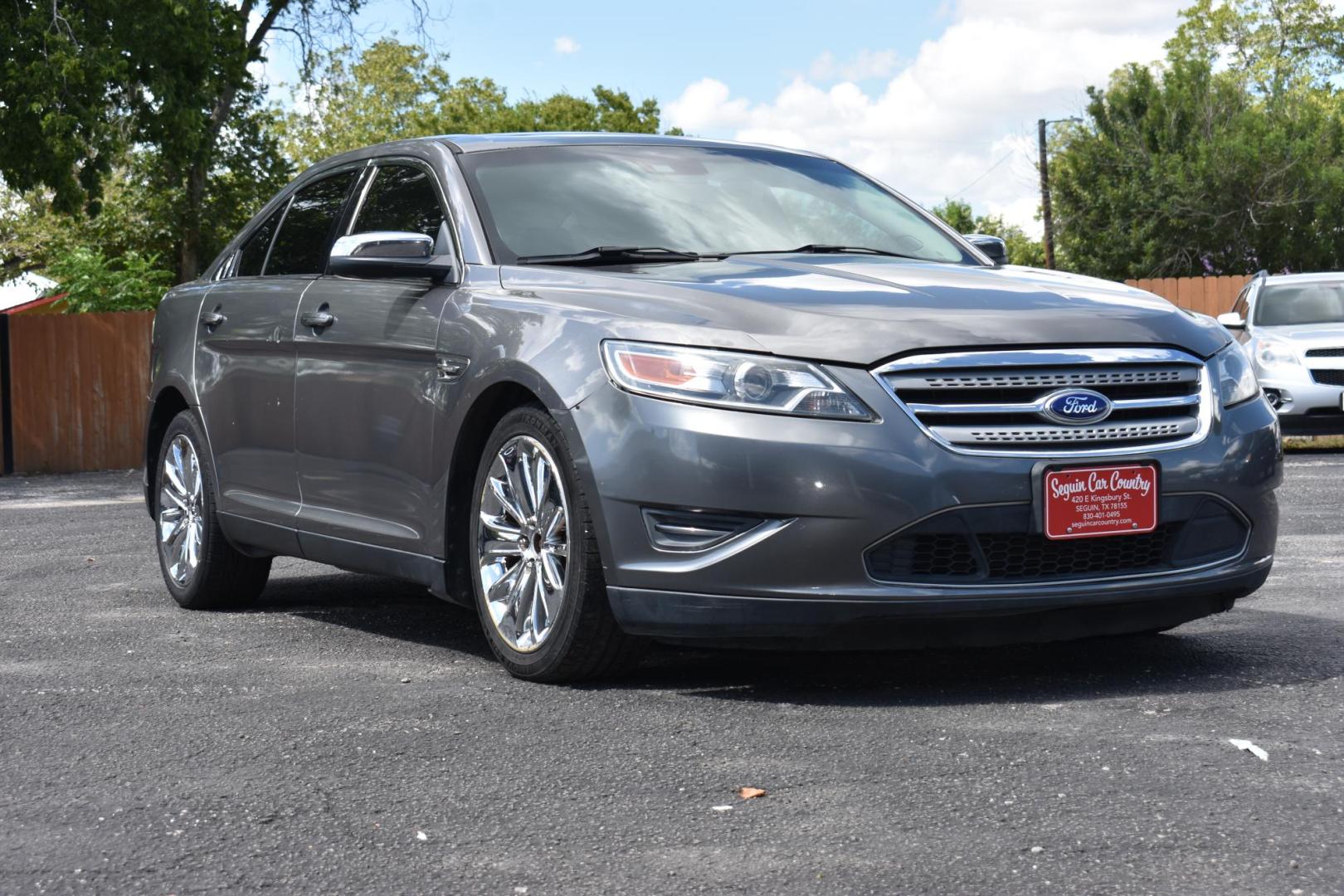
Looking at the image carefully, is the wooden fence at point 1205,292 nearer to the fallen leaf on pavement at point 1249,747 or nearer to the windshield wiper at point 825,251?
the windshield wiper at point 825,251

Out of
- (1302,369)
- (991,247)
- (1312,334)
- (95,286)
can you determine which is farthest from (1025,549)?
(95,286)

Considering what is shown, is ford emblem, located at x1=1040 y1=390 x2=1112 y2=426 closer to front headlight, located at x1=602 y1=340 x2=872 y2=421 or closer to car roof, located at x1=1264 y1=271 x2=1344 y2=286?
front headlight, located at x1=602 y1=340 x2=872 y2=421

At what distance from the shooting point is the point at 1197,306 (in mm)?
32688

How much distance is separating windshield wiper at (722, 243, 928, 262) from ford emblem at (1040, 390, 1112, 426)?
134 cm

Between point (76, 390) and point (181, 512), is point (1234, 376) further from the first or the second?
point (76, 390)

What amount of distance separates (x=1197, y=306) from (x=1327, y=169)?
1654 centimetres

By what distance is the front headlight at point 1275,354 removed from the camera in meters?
16.2

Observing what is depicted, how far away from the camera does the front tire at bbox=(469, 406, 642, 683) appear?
5.06 metres

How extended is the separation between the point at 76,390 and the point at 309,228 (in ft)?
44.8

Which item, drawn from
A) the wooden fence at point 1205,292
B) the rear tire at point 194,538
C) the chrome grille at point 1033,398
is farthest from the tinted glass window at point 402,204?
the wooden fence at point 1205,292

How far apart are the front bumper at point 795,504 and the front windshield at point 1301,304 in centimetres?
1298

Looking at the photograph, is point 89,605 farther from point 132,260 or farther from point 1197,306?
point 1197,306

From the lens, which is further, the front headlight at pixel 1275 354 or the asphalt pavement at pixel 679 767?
the front headlight at pixel 1275 354

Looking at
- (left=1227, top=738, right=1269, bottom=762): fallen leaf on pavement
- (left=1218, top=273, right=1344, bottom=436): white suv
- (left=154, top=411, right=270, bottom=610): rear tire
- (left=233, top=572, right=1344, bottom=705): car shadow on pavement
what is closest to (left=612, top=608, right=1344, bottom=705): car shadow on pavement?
(left=233, top=572, right=1344, bottom=705): car shadow on pavement
